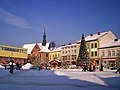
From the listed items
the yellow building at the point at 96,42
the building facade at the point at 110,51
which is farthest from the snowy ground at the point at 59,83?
the yellow building at the point at 96,42

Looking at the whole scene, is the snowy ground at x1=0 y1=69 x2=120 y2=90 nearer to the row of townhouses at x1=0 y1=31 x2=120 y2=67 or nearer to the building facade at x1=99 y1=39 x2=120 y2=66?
the row of townhouses at x1=0 y1=31 x2=120 y2=67

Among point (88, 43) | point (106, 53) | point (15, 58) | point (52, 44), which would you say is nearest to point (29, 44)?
point (52, 44)

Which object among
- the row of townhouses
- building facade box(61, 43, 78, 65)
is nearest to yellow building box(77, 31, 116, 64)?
the row of townhouses

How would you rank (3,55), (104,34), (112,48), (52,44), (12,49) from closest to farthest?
(112,48) < (104,34) < (3,55) < (12,49) < (52,44)

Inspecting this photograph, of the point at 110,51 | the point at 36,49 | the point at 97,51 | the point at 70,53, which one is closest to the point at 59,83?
the point at 110,51

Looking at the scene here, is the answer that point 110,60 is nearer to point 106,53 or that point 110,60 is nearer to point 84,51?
point 106,53

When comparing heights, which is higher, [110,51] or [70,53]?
[70,53]

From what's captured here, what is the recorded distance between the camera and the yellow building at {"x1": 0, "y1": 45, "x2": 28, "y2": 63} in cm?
8657

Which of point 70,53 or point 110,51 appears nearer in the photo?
point 110,51

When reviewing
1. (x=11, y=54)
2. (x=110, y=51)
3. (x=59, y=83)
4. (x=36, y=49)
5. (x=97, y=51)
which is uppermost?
(x=36, y=49)

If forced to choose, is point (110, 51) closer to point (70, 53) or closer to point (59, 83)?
point (70, 53)

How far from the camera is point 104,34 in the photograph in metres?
67.9

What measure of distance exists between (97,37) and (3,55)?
40.5 metres

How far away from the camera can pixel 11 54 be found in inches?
3617
